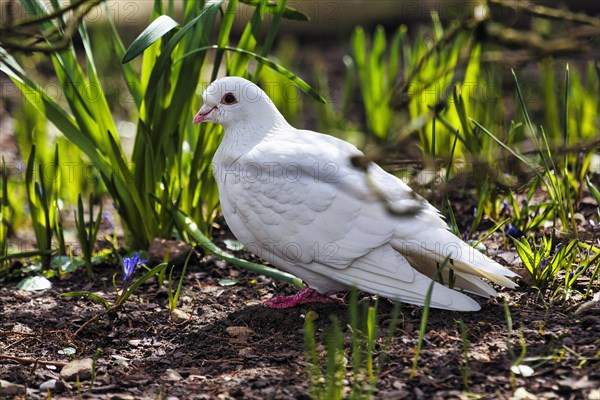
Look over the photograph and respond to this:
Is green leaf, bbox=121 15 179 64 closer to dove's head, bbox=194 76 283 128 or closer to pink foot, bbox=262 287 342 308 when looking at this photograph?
dove's head, bbox=194 76 283 128

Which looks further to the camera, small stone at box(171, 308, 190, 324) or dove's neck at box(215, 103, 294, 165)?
dove's neck at box(215, 103, 294, 165)

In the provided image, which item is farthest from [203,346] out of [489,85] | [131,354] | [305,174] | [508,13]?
[508,13]

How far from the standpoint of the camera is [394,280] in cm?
297

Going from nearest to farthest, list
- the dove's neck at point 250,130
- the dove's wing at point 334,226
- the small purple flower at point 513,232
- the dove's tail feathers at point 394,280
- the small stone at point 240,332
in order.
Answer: the dove's tail feathers at point 394,280, the dove's wing at point 334,226, the small stone at point 240,332, the dove's neck at point 250,130, the small purple flower at point 513,232

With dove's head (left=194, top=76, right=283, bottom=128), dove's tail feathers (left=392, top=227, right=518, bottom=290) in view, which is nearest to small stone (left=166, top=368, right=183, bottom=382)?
dove's tail feathers (left=392, top=227, right=518, bottom=290)

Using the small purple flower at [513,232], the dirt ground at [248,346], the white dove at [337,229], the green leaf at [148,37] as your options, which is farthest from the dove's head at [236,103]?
the small purple flower at [513,232]

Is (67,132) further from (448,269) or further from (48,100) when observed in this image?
(448,269)

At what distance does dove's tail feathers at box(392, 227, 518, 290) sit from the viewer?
2879 mm

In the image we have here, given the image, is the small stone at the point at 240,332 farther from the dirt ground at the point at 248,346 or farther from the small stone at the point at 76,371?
the small stone at the point at 76,371

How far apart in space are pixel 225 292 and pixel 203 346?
475 mm

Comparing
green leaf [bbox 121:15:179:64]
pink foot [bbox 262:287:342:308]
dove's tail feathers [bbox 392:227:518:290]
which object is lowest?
pink foot [bbox 262:287:342:308]

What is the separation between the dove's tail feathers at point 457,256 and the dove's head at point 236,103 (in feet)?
2.73

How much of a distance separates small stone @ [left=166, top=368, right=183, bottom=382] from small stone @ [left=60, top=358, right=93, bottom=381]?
0.26m

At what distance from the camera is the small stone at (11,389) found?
260 centimetres
